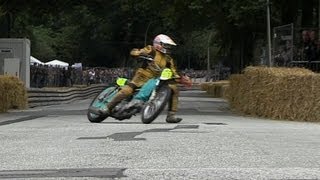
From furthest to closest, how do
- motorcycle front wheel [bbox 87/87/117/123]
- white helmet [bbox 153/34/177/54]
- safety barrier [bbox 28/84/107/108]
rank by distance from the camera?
safety barrier [bbox 28/84/107/108] → motorcycle front wheel [bbox 87/87/117/123] → white helmet [bbox 153/34/177/54]

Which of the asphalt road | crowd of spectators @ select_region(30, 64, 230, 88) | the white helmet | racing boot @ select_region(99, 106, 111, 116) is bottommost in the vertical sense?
the asphalt road

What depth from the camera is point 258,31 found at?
4478 centimetres

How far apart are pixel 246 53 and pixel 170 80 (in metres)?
36.2

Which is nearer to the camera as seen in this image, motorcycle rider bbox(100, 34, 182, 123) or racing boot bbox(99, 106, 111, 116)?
motorcycle rider bbox(100, 34, 182, 123)

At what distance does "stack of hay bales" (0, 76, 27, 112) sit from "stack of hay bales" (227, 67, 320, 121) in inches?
348

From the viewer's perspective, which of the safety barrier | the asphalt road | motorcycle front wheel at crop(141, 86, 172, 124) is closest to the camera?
the asphalt road

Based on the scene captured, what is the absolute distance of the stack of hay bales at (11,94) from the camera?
24375 millimetres

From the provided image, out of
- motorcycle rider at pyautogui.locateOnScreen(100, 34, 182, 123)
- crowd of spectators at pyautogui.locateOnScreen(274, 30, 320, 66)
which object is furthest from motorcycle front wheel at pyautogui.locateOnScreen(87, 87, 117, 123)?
crowd of spectators at pyautogui.locateOnScreen(274, 30, 320, 66)

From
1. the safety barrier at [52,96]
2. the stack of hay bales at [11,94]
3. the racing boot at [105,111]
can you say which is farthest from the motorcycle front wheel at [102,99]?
the safety barrier at [52,96]

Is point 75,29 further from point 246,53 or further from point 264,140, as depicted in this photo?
point 264,140

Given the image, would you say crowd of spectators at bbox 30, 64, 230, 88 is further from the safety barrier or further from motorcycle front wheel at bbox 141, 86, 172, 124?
motorcycle front wheel at bbox 141, 86, 172, 124

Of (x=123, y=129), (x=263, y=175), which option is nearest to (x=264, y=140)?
(x=123, y=129)

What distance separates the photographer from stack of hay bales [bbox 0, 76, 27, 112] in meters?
24.4

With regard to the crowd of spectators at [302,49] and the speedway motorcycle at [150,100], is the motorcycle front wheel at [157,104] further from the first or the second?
the crowd of spectators at [302,49]
